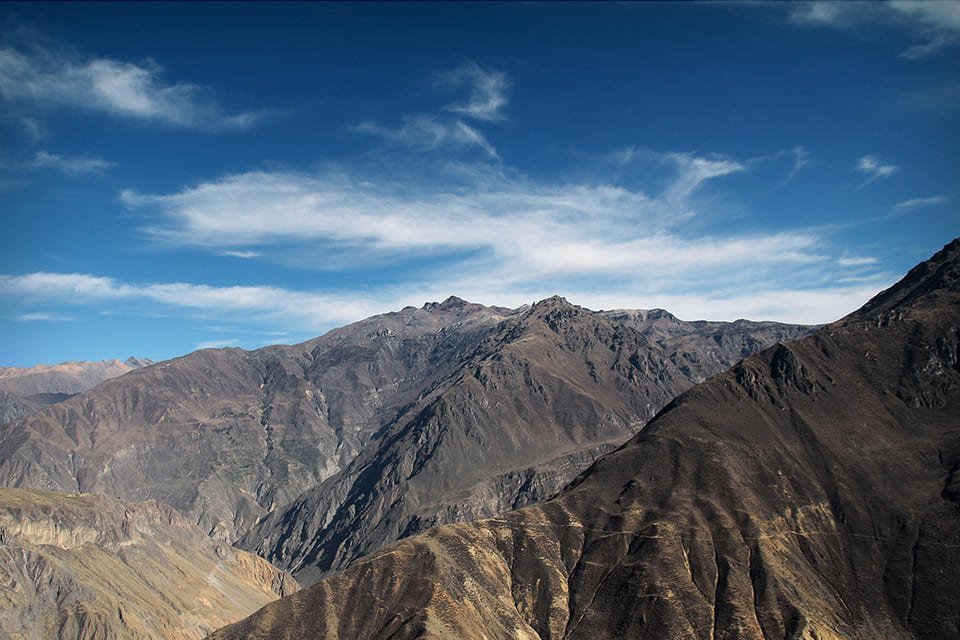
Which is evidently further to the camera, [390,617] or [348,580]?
[348,580]

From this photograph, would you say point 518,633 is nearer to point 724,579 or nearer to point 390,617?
point 390,617

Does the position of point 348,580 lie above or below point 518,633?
above

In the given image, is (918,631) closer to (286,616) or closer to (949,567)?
(949,567)

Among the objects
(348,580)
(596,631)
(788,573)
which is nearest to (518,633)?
(596,631)

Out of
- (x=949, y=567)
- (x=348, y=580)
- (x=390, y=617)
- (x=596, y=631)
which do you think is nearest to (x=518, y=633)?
(x=596, y=631)

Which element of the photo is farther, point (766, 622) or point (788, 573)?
point (788, 573)

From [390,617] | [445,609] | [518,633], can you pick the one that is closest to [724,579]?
[518,633]

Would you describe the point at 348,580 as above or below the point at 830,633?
above

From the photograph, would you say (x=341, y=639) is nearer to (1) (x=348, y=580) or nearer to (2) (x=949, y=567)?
(1) (x=348, y=580)
